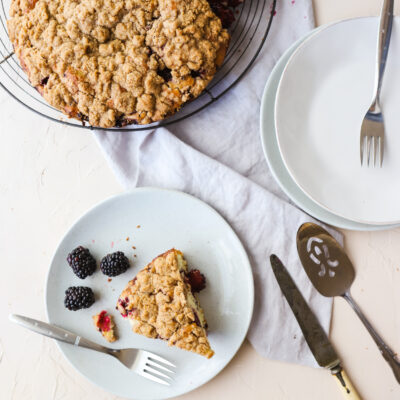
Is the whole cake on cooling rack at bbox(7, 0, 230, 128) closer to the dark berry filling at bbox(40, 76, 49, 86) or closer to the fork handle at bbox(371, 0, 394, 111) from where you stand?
the dark berry filling at bbox(40, 76, 49, 86)

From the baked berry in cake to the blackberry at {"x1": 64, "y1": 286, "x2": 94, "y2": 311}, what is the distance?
0.07 m

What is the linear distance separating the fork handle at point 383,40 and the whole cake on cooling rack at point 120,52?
0.55 meters

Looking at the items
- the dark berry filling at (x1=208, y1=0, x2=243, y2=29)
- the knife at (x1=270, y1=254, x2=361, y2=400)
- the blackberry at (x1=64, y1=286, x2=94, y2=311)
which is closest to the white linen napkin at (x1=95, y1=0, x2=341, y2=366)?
the knife at (x1=270, y1=254, x2=361, y2=400)

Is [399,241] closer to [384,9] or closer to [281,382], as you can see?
[281,382]

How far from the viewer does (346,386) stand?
174cm

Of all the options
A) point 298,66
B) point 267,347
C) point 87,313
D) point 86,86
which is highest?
point 86,86

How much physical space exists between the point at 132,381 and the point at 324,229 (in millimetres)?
998

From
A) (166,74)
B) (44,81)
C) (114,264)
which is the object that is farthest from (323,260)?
(44,81)

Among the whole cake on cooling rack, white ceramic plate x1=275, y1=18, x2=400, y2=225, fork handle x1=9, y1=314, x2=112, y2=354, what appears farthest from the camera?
fork handle x1=9, y1=314, x2=112, y2=354

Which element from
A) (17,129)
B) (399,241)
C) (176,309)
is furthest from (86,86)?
(399,241)

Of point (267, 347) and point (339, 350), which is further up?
point (267, 347)

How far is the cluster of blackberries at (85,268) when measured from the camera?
1.73 meters

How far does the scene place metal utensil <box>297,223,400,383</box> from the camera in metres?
1.74

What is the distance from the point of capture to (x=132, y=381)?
5.85 feet
